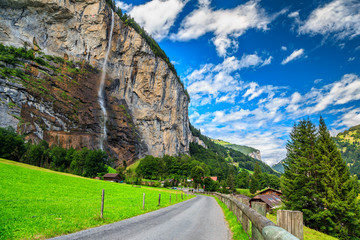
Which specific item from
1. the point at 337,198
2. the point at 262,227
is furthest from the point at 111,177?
the point at 262,227

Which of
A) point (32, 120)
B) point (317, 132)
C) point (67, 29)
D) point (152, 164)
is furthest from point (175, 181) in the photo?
point (67, 29)

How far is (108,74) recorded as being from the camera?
99.4 m

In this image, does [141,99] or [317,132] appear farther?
[141,99]

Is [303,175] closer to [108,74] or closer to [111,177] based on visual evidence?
[111,177]

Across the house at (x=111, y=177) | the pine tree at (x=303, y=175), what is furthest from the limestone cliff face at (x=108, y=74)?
the pine tree at (x=303, y=175)

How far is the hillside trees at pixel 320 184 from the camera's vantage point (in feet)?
73.2

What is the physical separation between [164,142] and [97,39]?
6428 cm

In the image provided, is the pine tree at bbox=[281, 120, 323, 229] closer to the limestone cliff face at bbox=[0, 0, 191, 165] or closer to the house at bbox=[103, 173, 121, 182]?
the house at bbox=[103, 173, 121, 182]

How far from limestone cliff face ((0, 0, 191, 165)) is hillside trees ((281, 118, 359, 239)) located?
7683 cm

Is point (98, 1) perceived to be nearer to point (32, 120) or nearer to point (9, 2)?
point (9, 2)

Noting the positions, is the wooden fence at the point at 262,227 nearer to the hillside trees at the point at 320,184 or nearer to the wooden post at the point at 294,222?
the wooden post at the point at 294,222

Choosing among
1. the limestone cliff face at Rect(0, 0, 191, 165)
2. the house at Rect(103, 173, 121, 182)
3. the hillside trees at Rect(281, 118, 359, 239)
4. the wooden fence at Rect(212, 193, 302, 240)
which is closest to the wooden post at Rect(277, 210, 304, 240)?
the wooden fence at Rect(212, 193, 302, 240)

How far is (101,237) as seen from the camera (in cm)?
619

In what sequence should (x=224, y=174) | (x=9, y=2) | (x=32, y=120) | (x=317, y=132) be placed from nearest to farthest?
(x=317, y=132)
(x=32, y=120)
(x=9, y=2)
(x=224, y=174)
